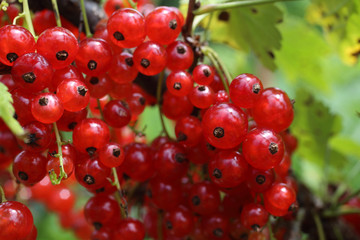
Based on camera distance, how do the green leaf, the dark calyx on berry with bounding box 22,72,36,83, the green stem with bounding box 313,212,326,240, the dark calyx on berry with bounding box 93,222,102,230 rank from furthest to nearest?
the green stem with bounding box 313,212,326,240 → the dark calyx on berry with bounding box 93,222,102,230 → the dark calyx on berry with bounding box 22,72,36,83 → the green leaf

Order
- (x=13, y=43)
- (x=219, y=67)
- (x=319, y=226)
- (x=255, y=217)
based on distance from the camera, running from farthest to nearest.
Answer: (x=319, y=226), (x=219, y=67), (x=255, y=217), (x=13, y=43)

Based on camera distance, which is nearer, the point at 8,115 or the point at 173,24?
the point at 8,115

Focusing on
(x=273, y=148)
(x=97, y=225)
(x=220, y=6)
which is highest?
(x=220, y=6)

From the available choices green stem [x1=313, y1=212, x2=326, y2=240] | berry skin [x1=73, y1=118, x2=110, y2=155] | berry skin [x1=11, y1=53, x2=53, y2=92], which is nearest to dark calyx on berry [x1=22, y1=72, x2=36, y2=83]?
berry skin [x1=11, y1=53, x2=53, y2=92]

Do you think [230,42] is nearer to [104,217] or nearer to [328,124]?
[328,124]

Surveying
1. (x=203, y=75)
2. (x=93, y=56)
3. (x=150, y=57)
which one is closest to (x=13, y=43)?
(x=93, y=56)

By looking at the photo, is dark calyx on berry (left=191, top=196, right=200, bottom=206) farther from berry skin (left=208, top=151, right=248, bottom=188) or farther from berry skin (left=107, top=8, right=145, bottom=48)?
Answer: berry skin (left=107, top=8, right=145, bottom=48)

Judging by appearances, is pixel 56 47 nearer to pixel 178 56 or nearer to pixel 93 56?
pixel 93 56

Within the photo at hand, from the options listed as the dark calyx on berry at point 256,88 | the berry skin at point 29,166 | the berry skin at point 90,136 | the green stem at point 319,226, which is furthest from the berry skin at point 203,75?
the green stem at point 319,226
